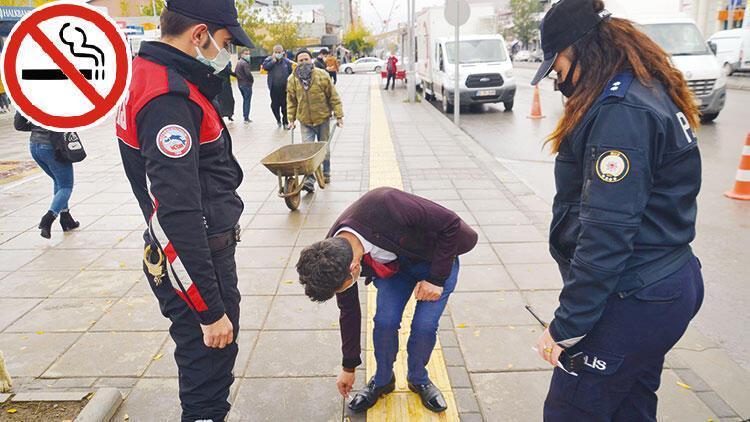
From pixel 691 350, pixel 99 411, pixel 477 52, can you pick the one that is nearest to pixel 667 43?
pixel 477 52

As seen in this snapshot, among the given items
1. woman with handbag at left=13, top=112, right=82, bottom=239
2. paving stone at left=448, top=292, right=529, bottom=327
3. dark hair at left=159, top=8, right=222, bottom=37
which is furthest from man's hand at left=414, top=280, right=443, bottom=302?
woman with handbag at left=13, top=112, right=82, bottom=239

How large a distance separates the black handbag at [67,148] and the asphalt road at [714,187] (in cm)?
471

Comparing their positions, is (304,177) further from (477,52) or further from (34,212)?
(477,52)

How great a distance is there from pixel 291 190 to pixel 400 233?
3.99 metres

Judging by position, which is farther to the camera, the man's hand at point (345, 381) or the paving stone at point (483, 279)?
the paving stone at point (483, 279)

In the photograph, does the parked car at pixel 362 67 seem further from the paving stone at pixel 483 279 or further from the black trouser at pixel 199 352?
the black trouser at pixel 199 352

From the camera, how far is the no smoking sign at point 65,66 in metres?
2.43

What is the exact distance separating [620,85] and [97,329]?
3633mm

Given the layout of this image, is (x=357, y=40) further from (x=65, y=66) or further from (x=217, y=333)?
(x=217, y=333)

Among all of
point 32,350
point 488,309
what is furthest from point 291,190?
point 32,350

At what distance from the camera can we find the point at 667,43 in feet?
40.5

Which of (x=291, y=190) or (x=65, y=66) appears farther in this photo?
(x=291, y=190)

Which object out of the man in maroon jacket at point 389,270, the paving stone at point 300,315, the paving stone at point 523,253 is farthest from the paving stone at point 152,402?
the paving stone at point 523,253

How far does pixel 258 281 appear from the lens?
4594mm
